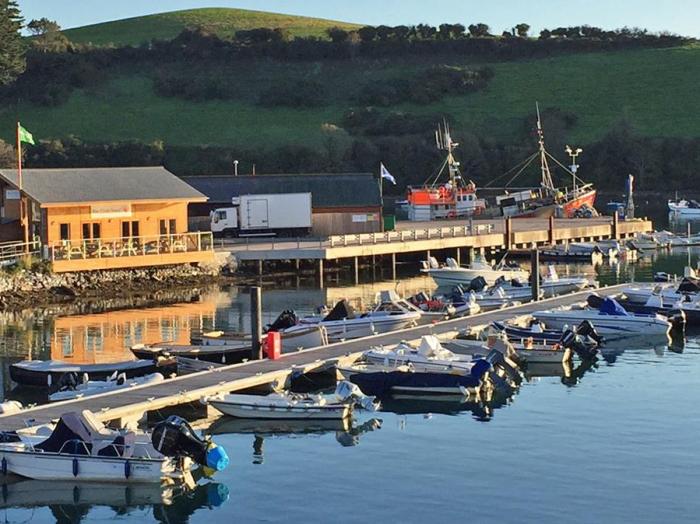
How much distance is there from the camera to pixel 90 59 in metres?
149

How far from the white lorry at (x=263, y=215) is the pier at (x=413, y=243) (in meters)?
1.99

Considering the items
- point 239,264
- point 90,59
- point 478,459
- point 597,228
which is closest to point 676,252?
point 597,228

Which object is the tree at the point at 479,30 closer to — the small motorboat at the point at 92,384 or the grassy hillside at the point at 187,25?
the grassy hillside at the point at 187,25

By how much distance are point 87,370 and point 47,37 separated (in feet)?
388

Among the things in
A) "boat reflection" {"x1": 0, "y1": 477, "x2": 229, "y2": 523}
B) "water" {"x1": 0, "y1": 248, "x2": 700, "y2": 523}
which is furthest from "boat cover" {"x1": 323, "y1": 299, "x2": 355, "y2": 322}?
"boat reflection" {"x1": 0, "y1": 477, "x2": 229, "y2": 523}

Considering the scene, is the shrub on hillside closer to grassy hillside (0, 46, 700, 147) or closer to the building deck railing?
grassy hillside (0, 46, 700, 147)

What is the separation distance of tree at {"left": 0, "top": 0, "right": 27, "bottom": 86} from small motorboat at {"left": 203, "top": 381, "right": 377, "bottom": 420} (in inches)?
2830

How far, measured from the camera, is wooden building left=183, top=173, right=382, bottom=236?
252ft

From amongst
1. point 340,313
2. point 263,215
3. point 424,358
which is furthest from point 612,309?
point 263,215

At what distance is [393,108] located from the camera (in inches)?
5551

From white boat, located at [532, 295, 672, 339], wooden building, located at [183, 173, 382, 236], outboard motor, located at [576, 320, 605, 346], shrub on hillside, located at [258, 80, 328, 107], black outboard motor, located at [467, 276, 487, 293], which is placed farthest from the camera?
shrub on hillside, located at [258, 80, 328, 107]

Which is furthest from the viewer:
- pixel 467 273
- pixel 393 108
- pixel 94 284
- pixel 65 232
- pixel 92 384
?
pixel 393 108

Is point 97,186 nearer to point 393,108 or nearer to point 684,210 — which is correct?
point 684,210

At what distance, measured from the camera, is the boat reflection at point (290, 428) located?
3272 cm
